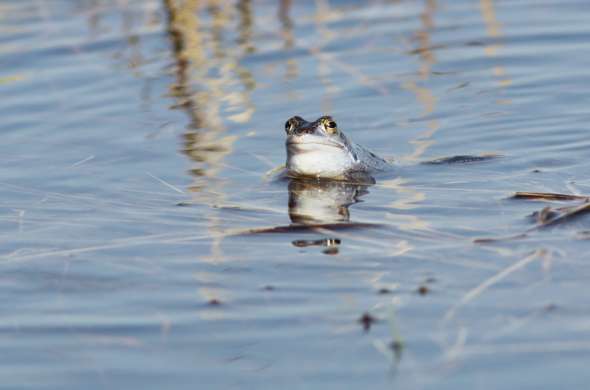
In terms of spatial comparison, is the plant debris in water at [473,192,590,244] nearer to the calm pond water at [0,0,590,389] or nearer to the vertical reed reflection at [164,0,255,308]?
the calm pond water at [0,0,590,389]

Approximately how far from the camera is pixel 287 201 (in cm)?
750

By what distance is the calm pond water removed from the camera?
4578 millimetres

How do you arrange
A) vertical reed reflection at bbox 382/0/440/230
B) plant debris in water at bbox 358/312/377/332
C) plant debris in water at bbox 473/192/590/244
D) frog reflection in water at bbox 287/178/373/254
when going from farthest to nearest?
vertical reed reflection at bbox 382/0/440/230 < frog reflection in water at bbox 287/178/373/254 < plant debris in water at bbox 473/192/590/244 < plant debris in water at bbox 358/312/377/332

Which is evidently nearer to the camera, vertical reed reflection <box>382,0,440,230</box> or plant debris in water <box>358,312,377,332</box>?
plant debris in water <box>358,312,377,332</box>

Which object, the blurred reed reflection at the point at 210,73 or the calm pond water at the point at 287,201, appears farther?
the blurred reed reflection at the point at 210,73

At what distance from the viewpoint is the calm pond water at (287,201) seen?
4.58m

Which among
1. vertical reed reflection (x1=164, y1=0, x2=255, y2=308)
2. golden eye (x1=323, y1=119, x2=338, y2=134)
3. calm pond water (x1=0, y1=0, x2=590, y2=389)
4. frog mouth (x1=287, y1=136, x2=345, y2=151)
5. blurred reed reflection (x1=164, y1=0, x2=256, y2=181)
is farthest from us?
blurred reed reflection (x1=164, y1=0, x2=256, y2=181)

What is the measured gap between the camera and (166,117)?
31.8 feet

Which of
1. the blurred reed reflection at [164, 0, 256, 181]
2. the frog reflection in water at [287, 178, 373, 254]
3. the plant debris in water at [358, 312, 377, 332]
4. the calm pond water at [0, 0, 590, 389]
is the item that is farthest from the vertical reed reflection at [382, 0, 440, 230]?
the plant debris in water at [358, 312, 377, 332]

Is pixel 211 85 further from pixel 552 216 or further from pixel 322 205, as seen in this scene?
pixel 552 216

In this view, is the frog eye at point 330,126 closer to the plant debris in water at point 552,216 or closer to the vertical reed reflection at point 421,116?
the vertical reed reflection at point 421,116

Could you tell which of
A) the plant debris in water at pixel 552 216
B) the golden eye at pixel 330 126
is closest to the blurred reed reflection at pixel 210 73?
the golden eye at pixel 330 126

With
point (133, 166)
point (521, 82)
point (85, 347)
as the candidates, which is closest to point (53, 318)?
point (85, 347)

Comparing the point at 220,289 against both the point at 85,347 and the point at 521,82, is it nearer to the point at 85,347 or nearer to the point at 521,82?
the point at 85,347
